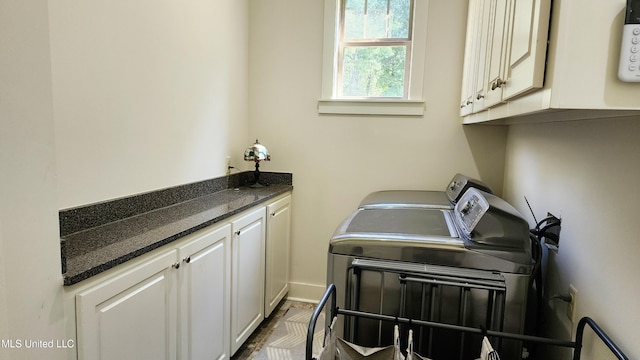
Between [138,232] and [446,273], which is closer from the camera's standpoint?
[446,273]

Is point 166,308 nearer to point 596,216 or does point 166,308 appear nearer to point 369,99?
point 596,216

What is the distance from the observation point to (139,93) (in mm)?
1800

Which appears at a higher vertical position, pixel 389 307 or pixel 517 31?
pixel 517 31

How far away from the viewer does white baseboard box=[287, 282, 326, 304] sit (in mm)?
3078

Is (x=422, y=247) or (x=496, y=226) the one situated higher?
(x=496, y=226)

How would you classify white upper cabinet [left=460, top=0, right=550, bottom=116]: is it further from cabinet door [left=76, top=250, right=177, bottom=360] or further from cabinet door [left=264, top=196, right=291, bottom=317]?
cabinet door [left=264, top=196, right=291, bottom=317]

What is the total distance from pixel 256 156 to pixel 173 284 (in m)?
1.32

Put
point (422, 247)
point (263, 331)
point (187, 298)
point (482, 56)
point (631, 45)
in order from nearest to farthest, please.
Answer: point (631, 45) → point (422, 247) → point (187, 298) → point (482, 56) → point (263, 331)

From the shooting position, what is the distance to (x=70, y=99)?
1427mm

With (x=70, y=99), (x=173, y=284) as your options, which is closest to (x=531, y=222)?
(x=173, y=284)

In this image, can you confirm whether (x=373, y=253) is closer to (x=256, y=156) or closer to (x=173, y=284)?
(x=173, y=284)

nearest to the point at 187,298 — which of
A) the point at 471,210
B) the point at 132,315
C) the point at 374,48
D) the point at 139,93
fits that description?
the point at 132,315

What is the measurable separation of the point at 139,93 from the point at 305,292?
2.02 m

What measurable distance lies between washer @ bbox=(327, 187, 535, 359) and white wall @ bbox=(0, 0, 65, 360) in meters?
0.94
